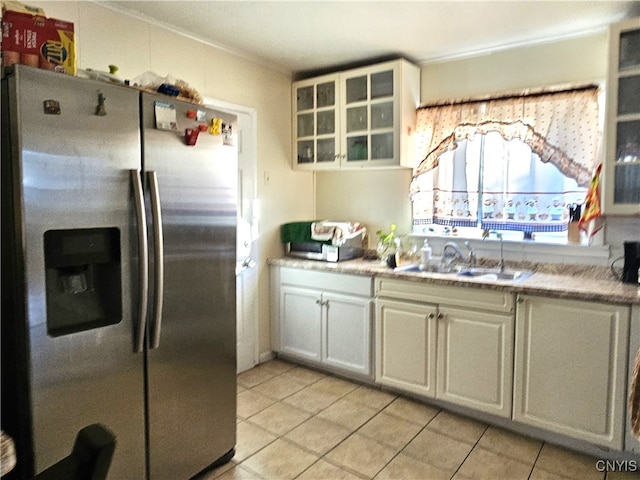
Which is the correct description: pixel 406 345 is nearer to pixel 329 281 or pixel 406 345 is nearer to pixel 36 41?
pixel 329 281

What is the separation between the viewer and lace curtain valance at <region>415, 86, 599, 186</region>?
2812 mm

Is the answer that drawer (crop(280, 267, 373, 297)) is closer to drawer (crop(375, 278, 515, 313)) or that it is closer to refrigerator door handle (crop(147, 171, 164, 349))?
drawer (crop(375, 278, 515, 313))

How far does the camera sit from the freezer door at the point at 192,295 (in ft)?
6.43

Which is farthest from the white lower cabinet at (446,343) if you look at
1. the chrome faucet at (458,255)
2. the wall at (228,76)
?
the wall at (228,76)

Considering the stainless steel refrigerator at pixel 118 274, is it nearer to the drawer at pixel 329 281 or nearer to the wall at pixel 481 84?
the drawer at pixel 329 281

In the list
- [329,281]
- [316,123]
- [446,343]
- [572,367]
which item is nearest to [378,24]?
[316,123]

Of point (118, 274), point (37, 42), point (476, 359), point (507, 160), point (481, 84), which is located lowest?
point (476, 359)

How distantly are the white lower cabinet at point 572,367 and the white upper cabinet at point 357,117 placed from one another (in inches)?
56.8

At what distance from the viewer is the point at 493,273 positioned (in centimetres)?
307

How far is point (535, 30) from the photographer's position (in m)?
2.80

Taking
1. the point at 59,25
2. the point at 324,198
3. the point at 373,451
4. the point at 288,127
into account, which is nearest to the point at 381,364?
the point at 373,451

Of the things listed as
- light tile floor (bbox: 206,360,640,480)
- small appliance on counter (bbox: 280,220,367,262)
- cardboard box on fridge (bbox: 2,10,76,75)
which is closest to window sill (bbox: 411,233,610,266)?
small appliance on counter (bbox: 280,220,367,262)

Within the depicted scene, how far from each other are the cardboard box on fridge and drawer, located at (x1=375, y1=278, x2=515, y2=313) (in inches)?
83.8

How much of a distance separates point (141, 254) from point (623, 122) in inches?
100
